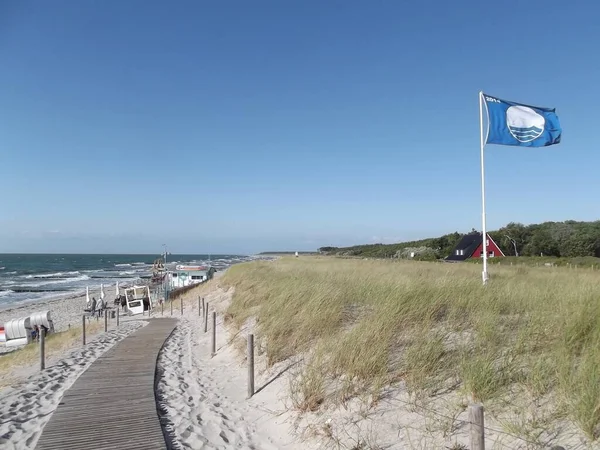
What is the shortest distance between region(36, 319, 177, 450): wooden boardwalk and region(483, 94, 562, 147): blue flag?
10861mm

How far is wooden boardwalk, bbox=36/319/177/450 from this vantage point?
5.39 metres

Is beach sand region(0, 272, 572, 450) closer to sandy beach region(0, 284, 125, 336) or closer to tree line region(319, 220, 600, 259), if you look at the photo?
sandy beach region(0, 284, 125, 336)

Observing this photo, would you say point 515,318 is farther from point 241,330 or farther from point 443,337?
point 241,330

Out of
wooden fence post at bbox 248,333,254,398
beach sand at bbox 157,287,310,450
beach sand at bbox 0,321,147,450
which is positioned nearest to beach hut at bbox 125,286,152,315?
beach sand at bbox 0,321,147,450

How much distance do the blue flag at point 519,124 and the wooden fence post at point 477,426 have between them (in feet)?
32.9

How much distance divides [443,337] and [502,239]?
59.4 m

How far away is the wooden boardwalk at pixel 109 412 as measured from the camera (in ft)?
17.7

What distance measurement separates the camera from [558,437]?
3.84m

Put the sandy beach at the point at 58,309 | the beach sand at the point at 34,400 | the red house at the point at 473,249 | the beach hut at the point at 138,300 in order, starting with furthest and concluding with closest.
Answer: the red house at the point at 473,249
the beach hut at the point at 138,300
the sandy beach at the point at 58,309
the beach sand at the point at 34,400

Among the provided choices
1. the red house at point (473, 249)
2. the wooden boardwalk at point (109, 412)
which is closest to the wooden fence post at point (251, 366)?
the wooden boardwalk at point (109, 412)

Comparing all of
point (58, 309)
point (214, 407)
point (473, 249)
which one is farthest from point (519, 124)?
point (473, 249)

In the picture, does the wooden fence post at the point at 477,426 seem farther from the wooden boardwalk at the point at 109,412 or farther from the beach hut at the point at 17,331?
the beach hut at the point at 17,331

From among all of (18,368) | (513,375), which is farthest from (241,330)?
(513,375)

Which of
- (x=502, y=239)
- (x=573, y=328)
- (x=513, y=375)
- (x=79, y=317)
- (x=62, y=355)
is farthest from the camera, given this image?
(x=502, y=239)
